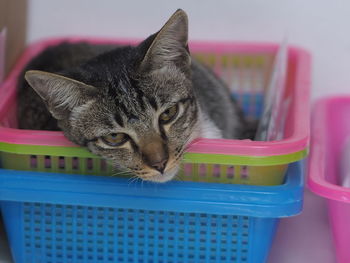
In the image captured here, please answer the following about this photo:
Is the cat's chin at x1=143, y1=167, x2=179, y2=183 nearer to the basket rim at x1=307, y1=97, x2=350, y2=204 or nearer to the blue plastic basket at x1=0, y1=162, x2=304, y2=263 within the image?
the blue plastic basket at x1=0, y1=162, x2=304, y2=263

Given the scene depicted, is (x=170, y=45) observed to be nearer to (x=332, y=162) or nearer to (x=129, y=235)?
(x=129, y=235)

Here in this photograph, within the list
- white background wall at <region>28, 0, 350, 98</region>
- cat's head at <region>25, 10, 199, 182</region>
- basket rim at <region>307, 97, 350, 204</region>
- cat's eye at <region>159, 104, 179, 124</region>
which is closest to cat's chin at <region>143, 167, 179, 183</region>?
cat's head at <region>25, 10, 199, 182</region>

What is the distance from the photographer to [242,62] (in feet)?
5.87

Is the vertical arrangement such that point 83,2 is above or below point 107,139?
above

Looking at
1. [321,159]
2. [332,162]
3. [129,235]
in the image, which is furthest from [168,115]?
[332,162]

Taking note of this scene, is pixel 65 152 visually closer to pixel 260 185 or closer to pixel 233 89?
pixel 260 185

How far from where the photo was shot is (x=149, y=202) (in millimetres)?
1237

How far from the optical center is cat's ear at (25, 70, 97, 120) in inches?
44.2

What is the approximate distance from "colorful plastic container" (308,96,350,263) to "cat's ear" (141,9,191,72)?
16.0 inches

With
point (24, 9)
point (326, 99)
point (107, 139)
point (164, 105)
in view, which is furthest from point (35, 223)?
point (326, 99)

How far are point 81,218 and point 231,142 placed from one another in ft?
1.27

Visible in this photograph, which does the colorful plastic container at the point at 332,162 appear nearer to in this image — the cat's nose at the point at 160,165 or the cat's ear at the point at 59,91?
the cat's nose at the point at 160,165

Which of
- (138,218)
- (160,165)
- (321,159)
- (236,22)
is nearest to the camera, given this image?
(160,165)

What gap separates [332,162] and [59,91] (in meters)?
0.83
